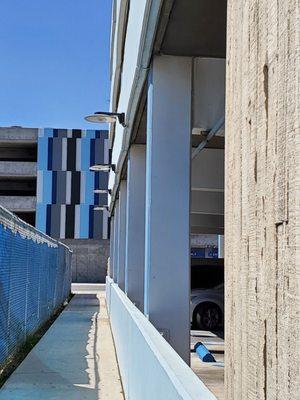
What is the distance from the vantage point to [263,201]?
1.78 meters

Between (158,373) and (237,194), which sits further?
(158,373)

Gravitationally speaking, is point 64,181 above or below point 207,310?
above

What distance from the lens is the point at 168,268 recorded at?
225 inches

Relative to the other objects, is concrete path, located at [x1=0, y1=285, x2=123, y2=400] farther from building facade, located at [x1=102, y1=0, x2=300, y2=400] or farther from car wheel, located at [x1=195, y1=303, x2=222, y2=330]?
building facade, located at [x1=102, y1=0, x2=300, y2=400]

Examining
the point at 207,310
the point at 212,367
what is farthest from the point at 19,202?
the point at 212,367

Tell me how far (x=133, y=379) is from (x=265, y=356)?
439cm

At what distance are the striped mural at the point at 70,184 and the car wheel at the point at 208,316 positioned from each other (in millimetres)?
42692

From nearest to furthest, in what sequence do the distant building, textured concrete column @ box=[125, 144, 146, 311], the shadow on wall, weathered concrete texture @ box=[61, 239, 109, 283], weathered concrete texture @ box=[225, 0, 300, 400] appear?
weathered concrete texture @ box=[225, 0, 300, 400]
the shadow on wall
textured concrete column @ box=[125, 144, 146, 311]
weathered concrete texture @ box=[61, 239, 109, 283]
the distant building

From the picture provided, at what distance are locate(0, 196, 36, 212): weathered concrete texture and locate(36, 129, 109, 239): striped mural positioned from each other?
0.88 metres

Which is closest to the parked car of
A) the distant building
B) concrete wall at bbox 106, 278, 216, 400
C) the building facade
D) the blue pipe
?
the blue pipe

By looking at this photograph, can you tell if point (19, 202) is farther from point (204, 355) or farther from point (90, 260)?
point (204, 355)

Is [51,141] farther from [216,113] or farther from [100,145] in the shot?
[216,113]

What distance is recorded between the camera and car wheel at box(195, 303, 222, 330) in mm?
15039

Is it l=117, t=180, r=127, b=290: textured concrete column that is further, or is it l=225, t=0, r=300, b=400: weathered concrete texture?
l=117, t=180, r=127, b=290: textured concrete column
